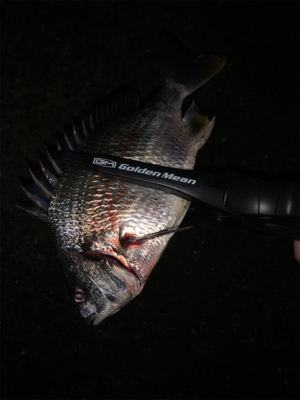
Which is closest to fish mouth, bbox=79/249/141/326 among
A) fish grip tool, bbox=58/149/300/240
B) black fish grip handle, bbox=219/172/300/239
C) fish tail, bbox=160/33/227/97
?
fish grip tool, bbox=58/149/300/240

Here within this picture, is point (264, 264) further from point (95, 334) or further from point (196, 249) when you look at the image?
point (95, 334)

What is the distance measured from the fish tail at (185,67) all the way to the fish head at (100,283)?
919 millimetres

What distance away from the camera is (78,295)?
105cm

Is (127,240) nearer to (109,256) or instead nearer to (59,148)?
(109,256)

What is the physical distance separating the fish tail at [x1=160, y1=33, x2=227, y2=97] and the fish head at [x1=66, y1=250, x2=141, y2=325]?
919 millimetres

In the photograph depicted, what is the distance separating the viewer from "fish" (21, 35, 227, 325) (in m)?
1.00

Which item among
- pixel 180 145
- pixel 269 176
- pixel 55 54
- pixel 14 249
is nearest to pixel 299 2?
pixel 269 176

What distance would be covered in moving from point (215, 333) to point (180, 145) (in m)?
1.14

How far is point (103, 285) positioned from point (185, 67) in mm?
1137

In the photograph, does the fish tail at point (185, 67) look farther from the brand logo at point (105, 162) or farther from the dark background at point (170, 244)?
the brand logo at point (105, 162)

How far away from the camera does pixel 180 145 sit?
1108 mm

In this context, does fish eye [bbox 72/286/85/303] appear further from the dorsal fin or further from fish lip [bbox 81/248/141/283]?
the dorsal fin

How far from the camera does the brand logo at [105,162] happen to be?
3.14 feet

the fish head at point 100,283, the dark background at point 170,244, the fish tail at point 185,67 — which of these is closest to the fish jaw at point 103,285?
the fish head at point 100,283
